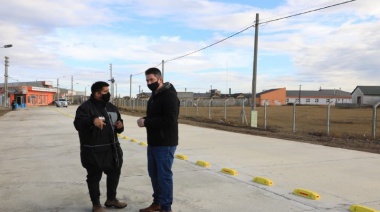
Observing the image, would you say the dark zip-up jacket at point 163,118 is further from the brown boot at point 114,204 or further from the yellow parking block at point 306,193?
the yellow parking block at point 306,193

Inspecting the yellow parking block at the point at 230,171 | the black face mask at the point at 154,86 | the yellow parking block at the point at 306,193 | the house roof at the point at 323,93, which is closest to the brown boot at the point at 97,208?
the black face mask at the point at 154,86

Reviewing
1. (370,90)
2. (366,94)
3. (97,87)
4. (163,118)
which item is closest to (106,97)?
(97,87)

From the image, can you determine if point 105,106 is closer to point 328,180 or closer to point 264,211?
point 264,211

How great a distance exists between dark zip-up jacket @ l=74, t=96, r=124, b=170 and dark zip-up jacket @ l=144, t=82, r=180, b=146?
1.71ft

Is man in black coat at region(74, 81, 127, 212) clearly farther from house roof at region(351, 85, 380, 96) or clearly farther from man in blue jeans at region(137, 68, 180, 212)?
house roof at region(351, 85, 380, 96)

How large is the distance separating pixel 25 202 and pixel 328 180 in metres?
4.98

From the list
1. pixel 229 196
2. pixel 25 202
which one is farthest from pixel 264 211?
pixel 25 202

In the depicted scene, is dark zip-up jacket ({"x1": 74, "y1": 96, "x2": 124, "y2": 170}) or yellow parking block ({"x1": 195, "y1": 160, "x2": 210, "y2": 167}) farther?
yellow parking block ({"x1": 195, "y1": 160, "x2": 210, "y2": 167})

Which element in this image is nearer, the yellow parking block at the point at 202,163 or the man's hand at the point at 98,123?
the man's hand at the point at 98,123

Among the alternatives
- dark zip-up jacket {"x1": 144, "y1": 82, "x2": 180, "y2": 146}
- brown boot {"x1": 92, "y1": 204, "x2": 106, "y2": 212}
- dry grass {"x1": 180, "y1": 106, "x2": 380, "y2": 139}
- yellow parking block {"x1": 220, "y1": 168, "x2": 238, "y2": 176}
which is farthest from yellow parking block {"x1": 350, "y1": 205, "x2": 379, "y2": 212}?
dry grass {"x1": 180, "y1": 106, "x2": 380, "y2": 139}

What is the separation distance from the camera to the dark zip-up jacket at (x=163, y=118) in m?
4.72

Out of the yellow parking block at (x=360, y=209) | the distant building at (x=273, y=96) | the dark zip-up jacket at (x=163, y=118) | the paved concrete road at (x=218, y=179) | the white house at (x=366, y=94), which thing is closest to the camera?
the dark zip-up jacket at (x=163, y=118)

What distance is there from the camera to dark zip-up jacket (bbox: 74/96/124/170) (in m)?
4.85

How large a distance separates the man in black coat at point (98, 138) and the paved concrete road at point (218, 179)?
54 cm
